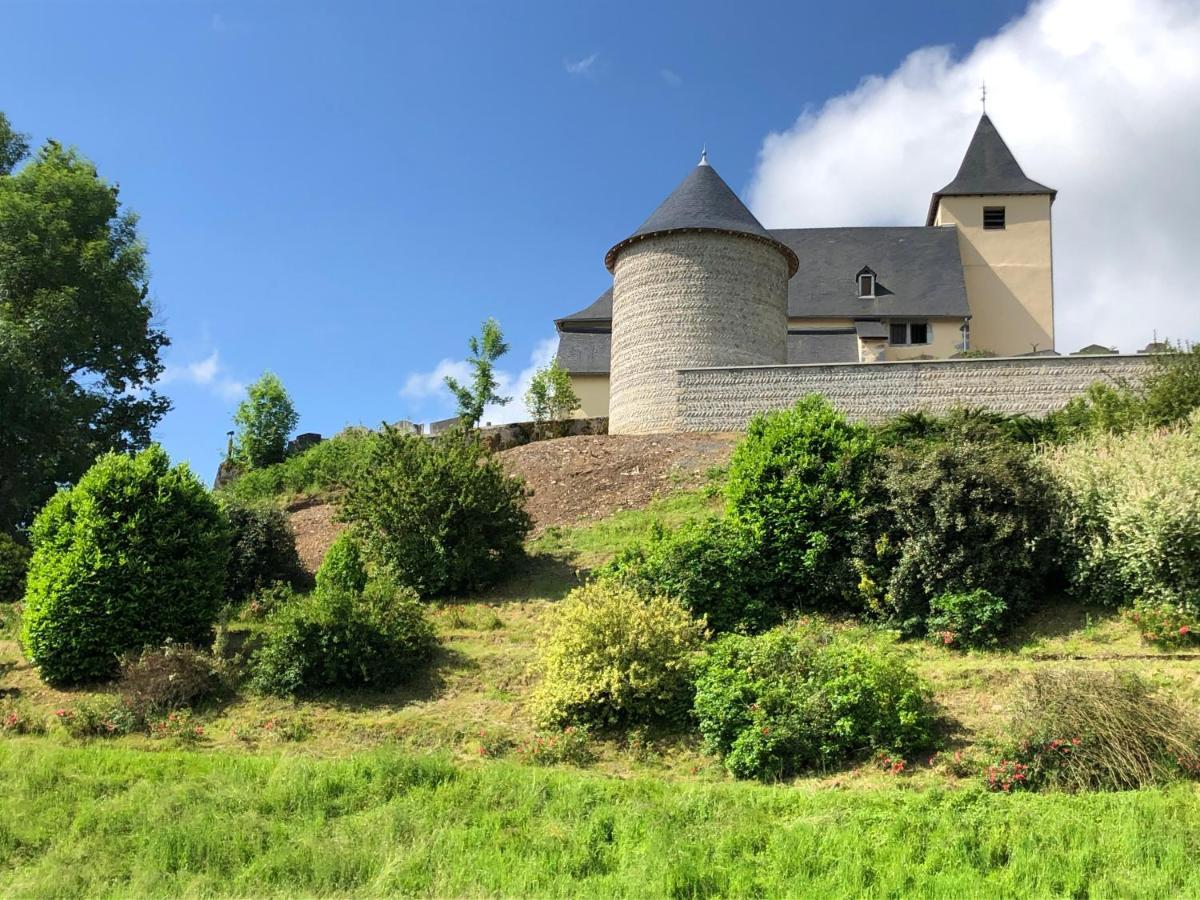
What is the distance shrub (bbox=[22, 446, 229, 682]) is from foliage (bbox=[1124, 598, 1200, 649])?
425 inches

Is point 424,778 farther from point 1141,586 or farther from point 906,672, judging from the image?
point 1141,586

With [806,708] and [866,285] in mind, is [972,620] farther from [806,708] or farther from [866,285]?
[866,285]

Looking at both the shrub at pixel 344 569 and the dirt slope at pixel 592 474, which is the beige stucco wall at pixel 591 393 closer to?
the dirt slope at pixel 592 474

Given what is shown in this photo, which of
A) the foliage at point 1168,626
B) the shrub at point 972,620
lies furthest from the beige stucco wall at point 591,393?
the foliage at point 1168,626

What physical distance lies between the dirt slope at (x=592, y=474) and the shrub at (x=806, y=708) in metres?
7.94

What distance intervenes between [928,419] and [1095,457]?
16.1 feet

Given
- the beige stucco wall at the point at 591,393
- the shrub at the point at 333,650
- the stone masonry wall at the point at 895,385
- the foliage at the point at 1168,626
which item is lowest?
the shrub at the point at 333,650

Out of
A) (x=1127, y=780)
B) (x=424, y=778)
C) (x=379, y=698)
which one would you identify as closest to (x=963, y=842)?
(x=1127, y=780)

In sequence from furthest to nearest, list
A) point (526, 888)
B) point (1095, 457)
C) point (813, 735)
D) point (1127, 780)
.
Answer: point (1095, 457) → point (813, 735) → point (1127, 780) → point (526, 888)

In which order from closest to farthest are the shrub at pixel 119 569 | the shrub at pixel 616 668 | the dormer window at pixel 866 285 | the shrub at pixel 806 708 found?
1. the shrub at pixel 806 708
2. the shrub at pixel 616 668
3. the shrub at pixel 119 569
4. the dormer window at pixel 866 285

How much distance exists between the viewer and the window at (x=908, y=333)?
1323 inches

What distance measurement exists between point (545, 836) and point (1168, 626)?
715cm

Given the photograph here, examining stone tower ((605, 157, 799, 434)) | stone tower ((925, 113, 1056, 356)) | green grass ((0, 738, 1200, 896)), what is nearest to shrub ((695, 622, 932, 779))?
green grass ((0, 738, 1200, 896))

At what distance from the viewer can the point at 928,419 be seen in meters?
18.1
